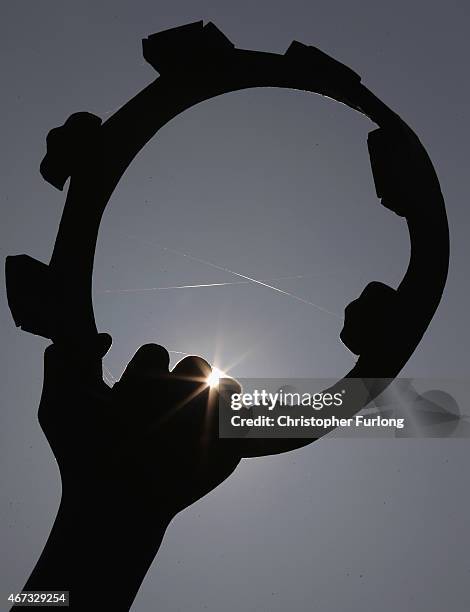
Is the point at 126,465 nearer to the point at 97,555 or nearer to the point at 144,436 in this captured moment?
the point at 144,436

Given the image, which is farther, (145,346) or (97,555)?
(145,346)

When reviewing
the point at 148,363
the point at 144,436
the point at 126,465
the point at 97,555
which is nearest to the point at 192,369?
the point at 148,363

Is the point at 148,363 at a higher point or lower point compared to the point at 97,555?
higher

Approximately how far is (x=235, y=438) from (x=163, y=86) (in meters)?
4.04

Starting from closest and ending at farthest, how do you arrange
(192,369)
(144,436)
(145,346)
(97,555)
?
(97,555) → (144,436) → (192,369) → (145,346)

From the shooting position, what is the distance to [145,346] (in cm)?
631

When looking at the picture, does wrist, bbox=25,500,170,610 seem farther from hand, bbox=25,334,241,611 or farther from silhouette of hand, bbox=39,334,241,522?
silhouette of hand, bbox=39,334,241,522

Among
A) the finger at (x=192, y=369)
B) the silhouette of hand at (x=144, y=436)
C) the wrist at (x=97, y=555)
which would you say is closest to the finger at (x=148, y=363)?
the silhouette of hand at (x=144, y=436)

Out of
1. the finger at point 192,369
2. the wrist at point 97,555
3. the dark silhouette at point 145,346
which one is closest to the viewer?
the wrist at point 97,555

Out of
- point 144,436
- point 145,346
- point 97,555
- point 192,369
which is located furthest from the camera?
point 145,346

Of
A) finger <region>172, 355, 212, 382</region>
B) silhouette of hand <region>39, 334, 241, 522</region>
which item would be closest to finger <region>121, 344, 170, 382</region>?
silhouette of hand <region>39, 334, 241, 522</region>

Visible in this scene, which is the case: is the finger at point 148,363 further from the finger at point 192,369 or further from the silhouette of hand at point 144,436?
the finger at point 192,369

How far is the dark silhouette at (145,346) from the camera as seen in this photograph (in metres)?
6.01

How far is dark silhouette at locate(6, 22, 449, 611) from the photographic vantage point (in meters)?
6.01
